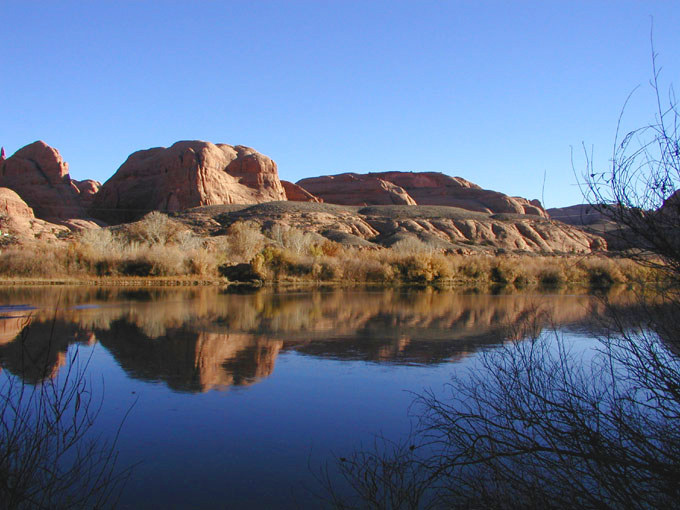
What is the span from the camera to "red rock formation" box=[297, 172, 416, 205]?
440 ft

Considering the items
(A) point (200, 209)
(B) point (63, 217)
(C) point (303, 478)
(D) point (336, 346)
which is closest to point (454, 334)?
(D) point (336, 346)

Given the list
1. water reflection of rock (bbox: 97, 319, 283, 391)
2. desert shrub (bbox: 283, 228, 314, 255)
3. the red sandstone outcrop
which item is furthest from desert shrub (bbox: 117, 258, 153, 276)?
the red sandstone outcrop

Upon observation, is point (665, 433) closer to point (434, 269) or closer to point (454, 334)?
point (454, 334)

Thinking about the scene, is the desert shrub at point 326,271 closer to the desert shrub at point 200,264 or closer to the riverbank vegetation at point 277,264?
the riverbank vegetation at point 277,264

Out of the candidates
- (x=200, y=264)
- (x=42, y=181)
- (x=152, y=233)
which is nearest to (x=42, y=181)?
(x=42, y=181)

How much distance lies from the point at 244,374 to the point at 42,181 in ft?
335

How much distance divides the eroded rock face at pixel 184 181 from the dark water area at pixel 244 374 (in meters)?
78.4

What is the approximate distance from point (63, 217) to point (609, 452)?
101460mm

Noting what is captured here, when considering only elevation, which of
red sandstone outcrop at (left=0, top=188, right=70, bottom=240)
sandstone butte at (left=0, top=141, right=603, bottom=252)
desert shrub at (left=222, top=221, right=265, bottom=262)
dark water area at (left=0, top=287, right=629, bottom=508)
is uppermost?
sandstone butte at (left=0, top=141, right=603, bottom=252)

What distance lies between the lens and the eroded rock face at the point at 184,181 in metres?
98.7

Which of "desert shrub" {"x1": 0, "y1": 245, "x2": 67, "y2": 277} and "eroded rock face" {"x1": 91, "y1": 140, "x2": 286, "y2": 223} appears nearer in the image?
"desert shrub" {"x1": 0, "y1": 245, "x2": 67, "y2": 277}

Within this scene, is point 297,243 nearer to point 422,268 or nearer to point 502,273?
point 422,268

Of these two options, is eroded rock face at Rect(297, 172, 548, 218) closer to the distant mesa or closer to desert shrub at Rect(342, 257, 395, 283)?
the distant mesa

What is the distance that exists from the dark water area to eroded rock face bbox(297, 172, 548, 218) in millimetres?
107271
